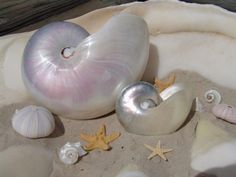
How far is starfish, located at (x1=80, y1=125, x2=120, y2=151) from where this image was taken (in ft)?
3.36

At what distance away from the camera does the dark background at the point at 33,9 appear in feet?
5.26

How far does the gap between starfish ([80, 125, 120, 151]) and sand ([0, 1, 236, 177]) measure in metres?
0.01

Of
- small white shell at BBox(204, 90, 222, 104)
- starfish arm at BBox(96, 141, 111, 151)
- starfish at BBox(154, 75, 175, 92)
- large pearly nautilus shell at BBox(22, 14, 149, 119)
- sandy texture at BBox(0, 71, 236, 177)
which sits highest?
large pearly nautilus shell at BBox(22, 14, 149, 119)

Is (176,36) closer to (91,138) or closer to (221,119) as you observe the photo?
(221,119)

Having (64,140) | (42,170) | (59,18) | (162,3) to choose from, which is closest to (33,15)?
(59,18)

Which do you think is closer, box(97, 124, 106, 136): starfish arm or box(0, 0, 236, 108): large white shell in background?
box(97, 124, 106, 136): starfish arm

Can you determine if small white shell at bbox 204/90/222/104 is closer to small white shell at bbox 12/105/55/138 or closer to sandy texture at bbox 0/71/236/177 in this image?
sandy texture at bbox 0/71/236/177

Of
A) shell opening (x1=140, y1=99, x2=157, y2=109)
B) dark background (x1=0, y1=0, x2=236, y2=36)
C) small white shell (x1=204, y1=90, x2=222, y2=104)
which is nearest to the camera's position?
shell opening (x1=140, y1=99, x2=157, y2=109)

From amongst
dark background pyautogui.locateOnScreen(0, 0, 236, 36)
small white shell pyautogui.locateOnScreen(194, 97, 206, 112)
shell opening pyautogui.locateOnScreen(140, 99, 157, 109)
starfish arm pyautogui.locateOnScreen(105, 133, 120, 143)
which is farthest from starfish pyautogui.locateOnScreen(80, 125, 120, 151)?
dark background pyautogui.locateOnScreen(0, 0, 236, 36)

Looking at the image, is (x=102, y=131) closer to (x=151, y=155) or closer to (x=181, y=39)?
(x=151, y=155)

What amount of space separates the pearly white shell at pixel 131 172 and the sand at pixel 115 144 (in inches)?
0.6

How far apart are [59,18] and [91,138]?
2.70ft

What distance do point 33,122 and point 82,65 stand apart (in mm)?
177

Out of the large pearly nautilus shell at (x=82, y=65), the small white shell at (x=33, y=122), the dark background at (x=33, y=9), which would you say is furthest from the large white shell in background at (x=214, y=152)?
the dark background at (x=33, y=9)
